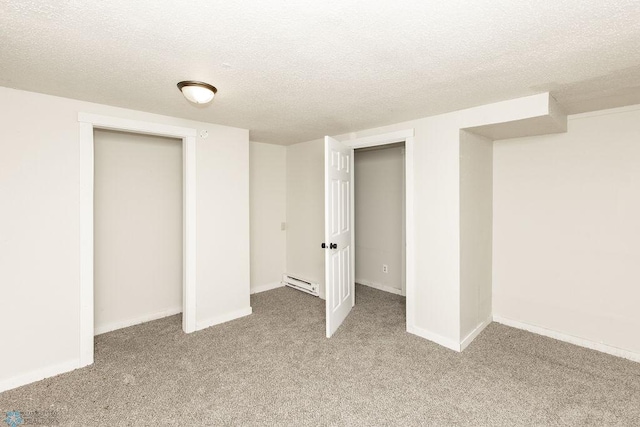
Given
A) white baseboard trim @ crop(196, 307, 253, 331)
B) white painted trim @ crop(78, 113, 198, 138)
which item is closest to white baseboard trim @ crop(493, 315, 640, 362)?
white baseboard trim @ crop(196, 307, 253, 331)

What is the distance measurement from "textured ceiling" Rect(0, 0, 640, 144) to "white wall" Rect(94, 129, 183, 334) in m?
0.88

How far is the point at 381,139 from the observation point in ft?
10.9

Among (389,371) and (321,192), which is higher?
(321,192)

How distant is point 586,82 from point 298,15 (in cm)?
202

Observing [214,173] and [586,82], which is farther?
[214,173]

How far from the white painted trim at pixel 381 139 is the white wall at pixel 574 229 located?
41.7 inches

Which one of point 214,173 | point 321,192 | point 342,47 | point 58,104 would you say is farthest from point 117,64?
point 321,192

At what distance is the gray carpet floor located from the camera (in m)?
1.98

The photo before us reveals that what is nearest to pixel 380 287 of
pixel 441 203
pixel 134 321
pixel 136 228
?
pixel 441 203

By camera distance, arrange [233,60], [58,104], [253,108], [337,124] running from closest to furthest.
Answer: [233,60], [58,104], [253,108], [337,124]

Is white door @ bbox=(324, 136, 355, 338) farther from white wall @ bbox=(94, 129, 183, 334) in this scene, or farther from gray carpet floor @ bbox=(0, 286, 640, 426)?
white wall @ bbox=(94, 129, 183, 334)

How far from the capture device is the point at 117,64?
6.02ft

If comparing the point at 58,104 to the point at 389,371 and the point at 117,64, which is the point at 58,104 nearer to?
the point at 117,64

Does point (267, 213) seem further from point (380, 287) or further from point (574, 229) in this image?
point (574, 229)
